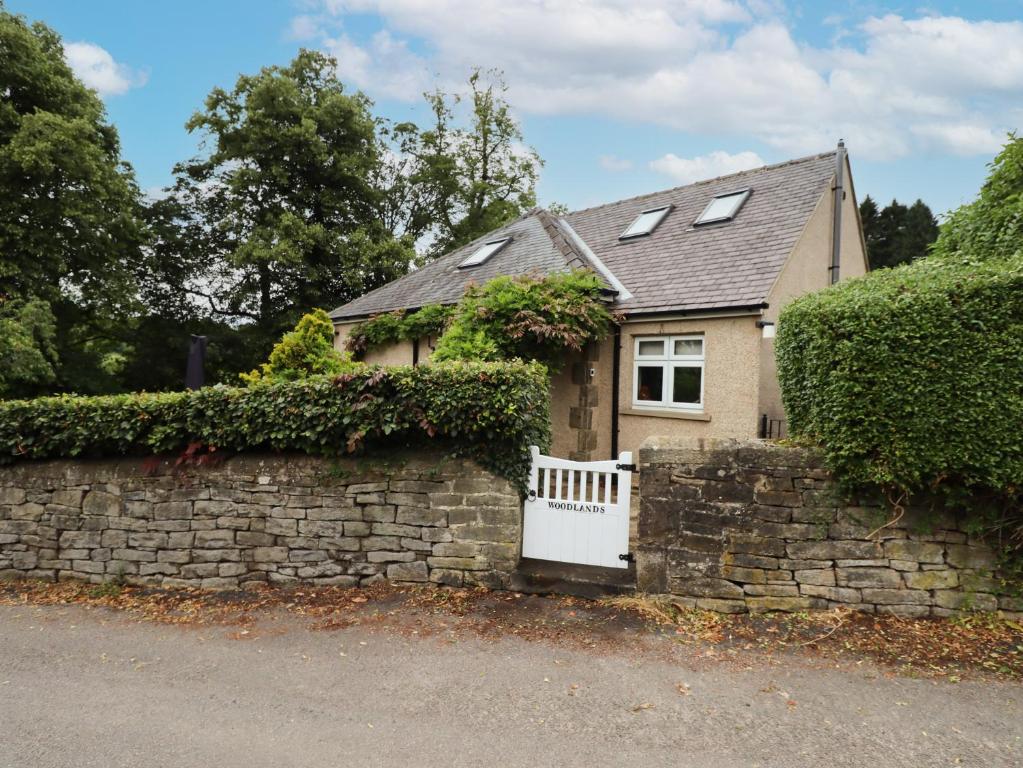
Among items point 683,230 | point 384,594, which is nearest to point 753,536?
point 384,594

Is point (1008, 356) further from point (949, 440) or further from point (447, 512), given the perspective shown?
point (447, 512)

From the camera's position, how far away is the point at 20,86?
17.9m

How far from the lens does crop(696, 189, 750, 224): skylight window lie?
12466mm

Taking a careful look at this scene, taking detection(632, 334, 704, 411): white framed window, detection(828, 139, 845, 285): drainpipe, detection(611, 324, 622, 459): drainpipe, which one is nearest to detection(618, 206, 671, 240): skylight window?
detection(611, 324, 622, 459): drainpipe

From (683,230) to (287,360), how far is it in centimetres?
878

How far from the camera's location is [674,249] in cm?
1232

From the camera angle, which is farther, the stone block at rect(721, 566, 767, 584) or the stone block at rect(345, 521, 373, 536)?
the stone block at rect(345, 521, 373, 536)

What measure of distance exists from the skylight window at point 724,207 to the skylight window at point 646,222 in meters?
1.04

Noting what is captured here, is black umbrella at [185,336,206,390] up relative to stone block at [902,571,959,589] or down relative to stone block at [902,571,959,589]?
up

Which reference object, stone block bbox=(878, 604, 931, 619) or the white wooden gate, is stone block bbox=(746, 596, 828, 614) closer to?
stone block bbox=(878, 604, 931, 619)

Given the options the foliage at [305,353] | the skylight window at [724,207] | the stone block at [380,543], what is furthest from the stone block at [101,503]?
the skylight window at [724,207]

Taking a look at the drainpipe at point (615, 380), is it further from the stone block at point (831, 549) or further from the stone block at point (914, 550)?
the stone block at point (914, 550)

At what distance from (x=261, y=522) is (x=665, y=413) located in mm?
6924

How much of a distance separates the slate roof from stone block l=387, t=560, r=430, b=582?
636 cm
